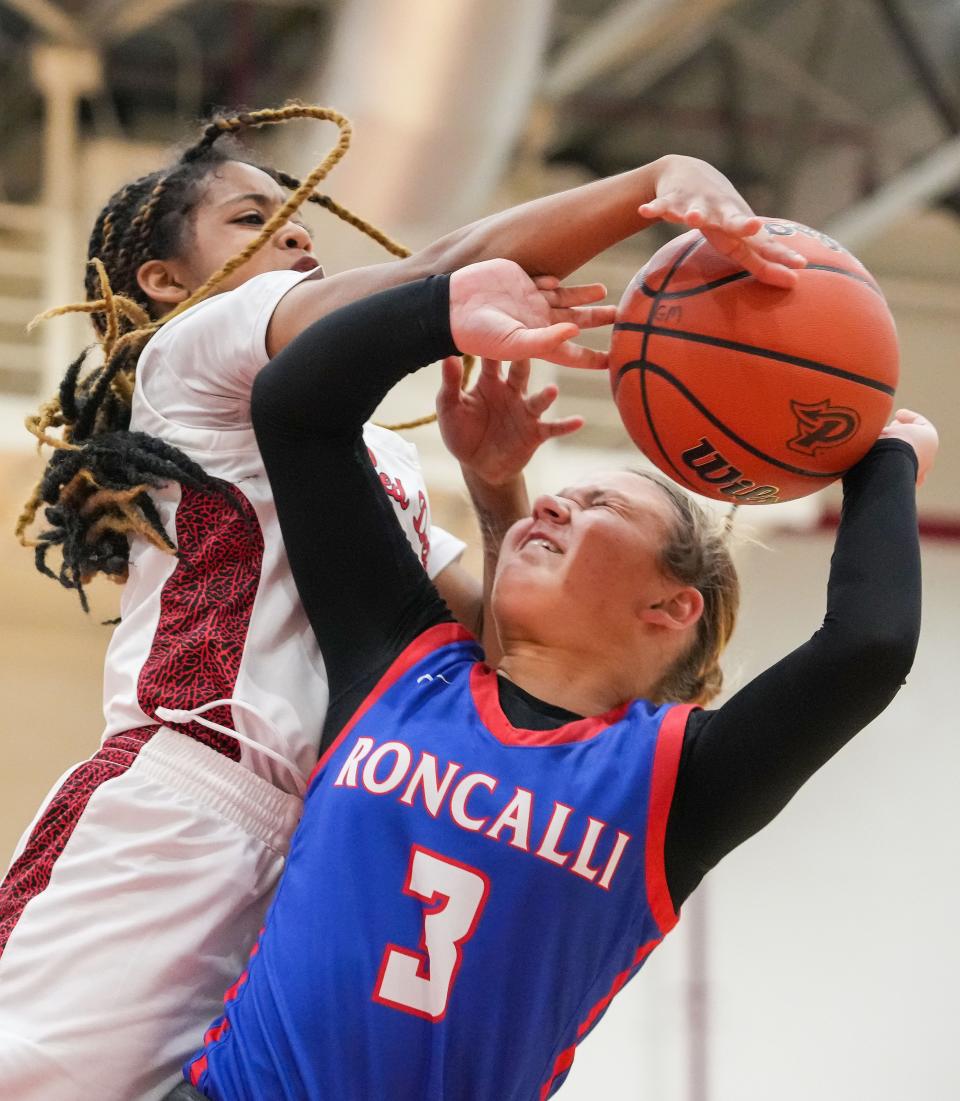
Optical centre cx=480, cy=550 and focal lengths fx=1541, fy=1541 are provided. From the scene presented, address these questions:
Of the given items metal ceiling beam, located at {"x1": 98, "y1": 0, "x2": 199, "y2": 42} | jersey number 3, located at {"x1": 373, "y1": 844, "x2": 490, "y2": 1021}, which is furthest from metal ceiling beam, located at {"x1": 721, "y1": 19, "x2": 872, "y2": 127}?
jersey number 3, located at {"x1": 373, "y1": 844, "x2": 490, "y2": 1021}

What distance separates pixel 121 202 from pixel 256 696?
0.86m

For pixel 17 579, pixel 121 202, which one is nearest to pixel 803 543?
pixel 17 579

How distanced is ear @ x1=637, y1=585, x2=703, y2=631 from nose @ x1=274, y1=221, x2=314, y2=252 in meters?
0.75

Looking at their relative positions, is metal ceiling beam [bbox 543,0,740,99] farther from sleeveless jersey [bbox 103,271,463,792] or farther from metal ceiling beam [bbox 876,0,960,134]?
sleeveless jersey [bbox 103,271,463,792]

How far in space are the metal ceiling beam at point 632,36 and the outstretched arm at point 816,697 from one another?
170 inches

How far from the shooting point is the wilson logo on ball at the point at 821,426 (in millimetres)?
1828

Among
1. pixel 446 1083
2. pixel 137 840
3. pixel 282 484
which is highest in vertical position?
pixel 282 484

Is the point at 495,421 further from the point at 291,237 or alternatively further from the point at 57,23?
the point at 57,23

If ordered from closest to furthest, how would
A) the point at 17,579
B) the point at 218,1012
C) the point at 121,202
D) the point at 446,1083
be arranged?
the point at 446,1083 < the point at 218,1012 < the point at 121,202 < the point at 17,579

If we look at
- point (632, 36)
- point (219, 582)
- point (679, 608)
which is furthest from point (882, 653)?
point (632, 36)

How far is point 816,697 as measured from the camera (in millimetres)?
1713

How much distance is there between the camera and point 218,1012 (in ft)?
6.29

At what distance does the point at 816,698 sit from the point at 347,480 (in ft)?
2.10

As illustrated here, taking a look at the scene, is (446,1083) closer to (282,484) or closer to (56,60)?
(282,484)
